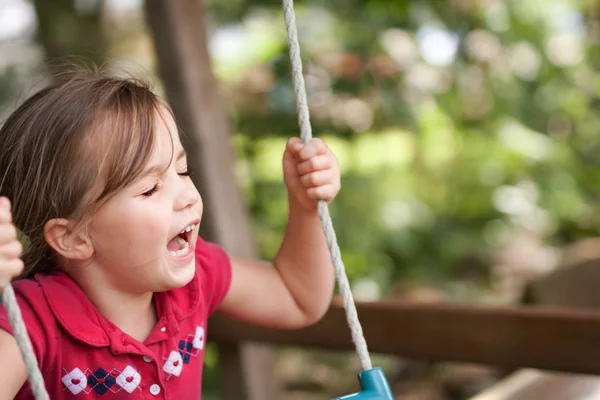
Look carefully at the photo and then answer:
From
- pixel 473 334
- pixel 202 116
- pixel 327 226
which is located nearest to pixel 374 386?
pixel 327 226

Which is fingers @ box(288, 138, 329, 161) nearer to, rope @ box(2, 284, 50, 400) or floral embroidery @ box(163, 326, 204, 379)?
floral embroidery @ box(163, 326, 204, 379)

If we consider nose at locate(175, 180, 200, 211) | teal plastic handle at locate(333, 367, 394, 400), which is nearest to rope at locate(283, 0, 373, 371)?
teal plastic handle at locate(333, 367, 394, 400)

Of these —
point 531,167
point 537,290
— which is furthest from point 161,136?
point 531,167

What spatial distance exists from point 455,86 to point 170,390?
198 cm

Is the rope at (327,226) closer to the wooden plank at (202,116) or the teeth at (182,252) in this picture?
the teeth at (182,252)

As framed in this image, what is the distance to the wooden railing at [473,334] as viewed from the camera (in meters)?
1.25

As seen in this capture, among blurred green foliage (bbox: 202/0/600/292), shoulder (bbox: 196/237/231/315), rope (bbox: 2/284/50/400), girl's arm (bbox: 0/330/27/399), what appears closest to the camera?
rope (bbox: 2/284/50/400)

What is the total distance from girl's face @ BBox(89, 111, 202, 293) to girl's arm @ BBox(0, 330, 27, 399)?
14cm

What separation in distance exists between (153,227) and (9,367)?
217mm

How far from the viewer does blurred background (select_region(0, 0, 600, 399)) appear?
2.42 m

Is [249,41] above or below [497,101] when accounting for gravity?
above

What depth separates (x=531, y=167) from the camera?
3.06 meters

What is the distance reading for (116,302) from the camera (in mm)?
893

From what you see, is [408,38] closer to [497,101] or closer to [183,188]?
[497,101]
